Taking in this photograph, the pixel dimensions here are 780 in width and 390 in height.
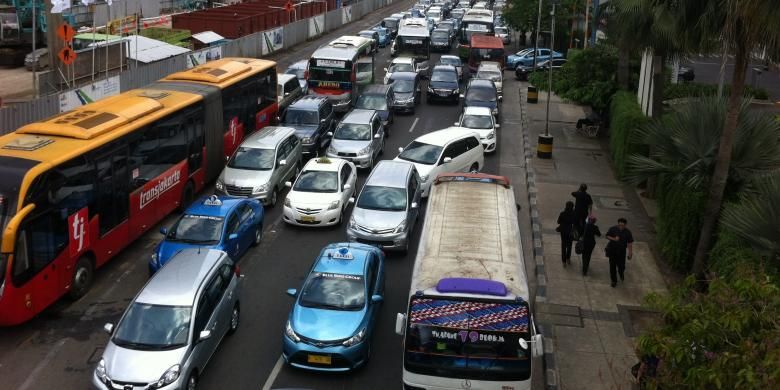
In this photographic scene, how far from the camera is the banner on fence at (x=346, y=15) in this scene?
249 ft

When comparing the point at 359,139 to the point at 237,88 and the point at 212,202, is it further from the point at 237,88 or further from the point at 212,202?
the point at 212,202

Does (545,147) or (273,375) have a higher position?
(545,147)

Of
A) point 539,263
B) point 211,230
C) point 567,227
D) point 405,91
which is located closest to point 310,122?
point 405,91

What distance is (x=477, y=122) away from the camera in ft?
95.6

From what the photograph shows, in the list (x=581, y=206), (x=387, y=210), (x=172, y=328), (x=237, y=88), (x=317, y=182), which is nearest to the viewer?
(x=172, y=328)

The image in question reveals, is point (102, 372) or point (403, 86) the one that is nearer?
point (102, 372)

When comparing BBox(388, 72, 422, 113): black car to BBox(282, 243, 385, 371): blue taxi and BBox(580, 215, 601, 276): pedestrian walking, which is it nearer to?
BBox(580, 215, 601, 276): pedestrian walking

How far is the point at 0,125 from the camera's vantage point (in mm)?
24047

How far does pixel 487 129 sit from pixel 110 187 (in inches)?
617

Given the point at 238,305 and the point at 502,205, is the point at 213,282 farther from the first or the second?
the point at 502,205

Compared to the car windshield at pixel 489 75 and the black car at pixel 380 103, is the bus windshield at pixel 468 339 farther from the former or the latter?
the car windshield at pixel 489 75

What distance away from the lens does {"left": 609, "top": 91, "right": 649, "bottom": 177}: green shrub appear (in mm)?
23781

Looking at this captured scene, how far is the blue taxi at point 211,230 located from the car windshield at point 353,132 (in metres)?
7.94

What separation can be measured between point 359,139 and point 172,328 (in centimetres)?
1445
